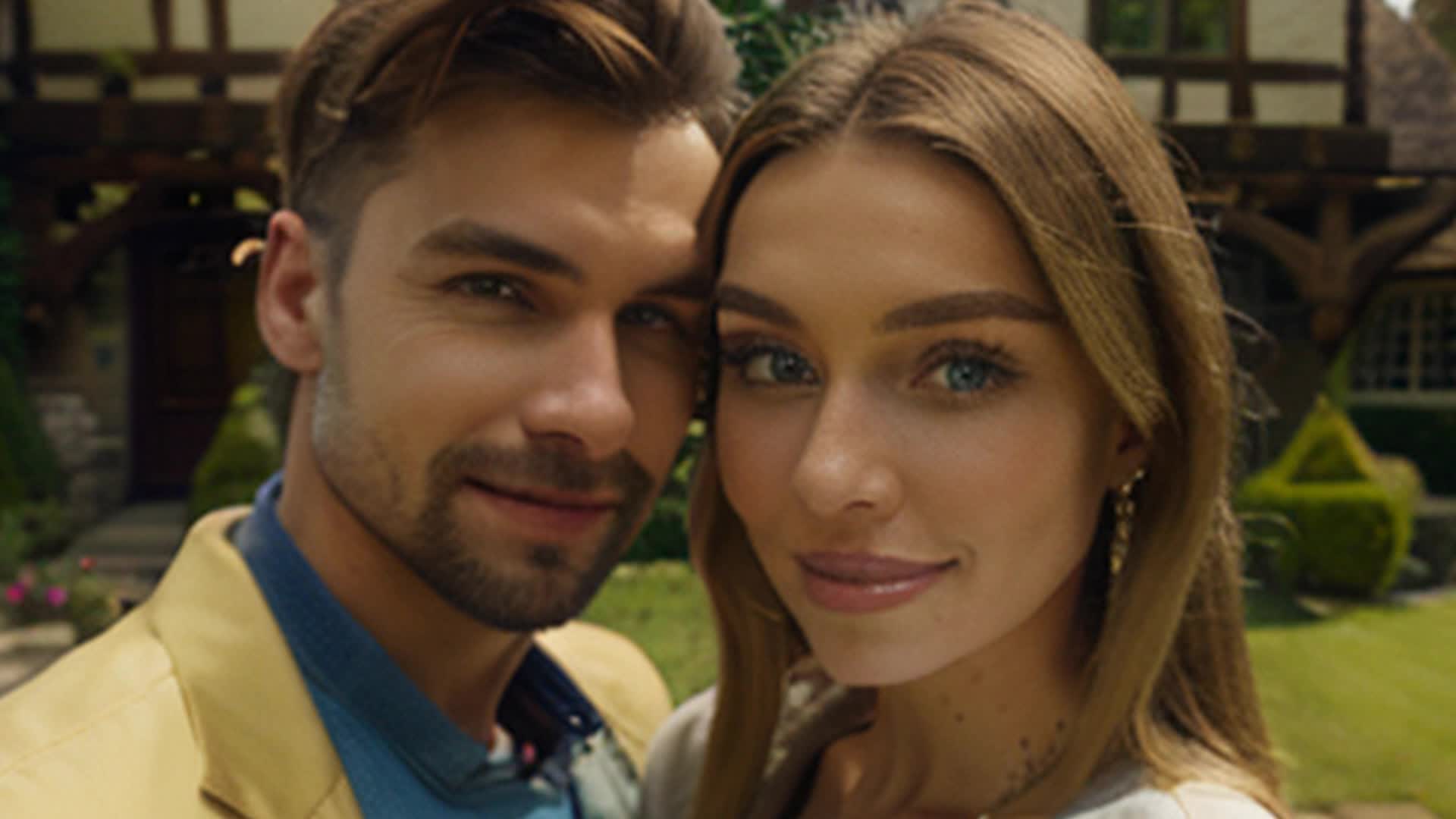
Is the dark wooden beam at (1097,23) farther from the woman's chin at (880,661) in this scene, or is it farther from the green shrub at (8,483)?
the green shrub at (8,483)

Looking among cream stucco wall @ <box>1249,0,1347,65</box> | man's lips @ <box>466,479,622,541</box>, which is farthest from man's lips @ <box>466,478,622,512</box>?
cream stucco wall @ <box>1249,0,1347,65</box>

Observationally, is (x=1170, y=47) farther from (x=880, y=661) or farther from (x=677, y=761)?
(x=880, y=661)

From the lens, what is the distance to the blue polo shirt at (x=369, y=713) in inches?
69.1

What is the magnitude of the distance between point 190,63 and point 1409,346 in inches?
537

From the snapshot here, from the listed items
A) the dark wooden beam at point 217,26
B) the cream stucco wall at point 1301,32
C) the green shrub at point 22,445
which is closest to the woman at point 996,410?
the dark wooden beam at point 217,26

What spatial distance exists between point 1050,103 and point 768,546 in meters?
0.70

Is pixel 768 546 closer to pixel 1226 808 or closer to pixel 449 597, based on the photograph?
pixel 449 597

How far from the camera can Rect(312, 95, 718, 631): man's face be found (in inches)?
68.2

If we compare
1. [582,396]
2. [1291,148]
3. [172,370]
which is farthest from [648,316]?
[172,370]

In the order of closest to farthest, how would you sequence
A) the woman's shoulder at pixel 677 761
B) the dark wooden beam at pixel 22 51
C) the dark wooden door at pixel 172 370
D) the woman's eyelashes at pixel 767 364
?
the woman's eyelashes at pixel 767 364 < the woman's shoulder at pixel 677 761 < the dark wooden beam at pixel 22 51 < the dark wooden door at pixel 172 370

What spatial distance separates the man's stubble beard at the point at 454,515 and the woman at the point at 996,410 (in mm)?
263

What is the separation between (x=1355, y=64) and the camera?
9.70 meters

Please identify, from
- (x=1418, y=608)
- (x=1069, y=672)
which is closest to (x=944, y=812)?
(x=1069, y=672)

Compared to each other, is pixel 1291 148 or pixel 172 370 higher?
pixel 1291 148
